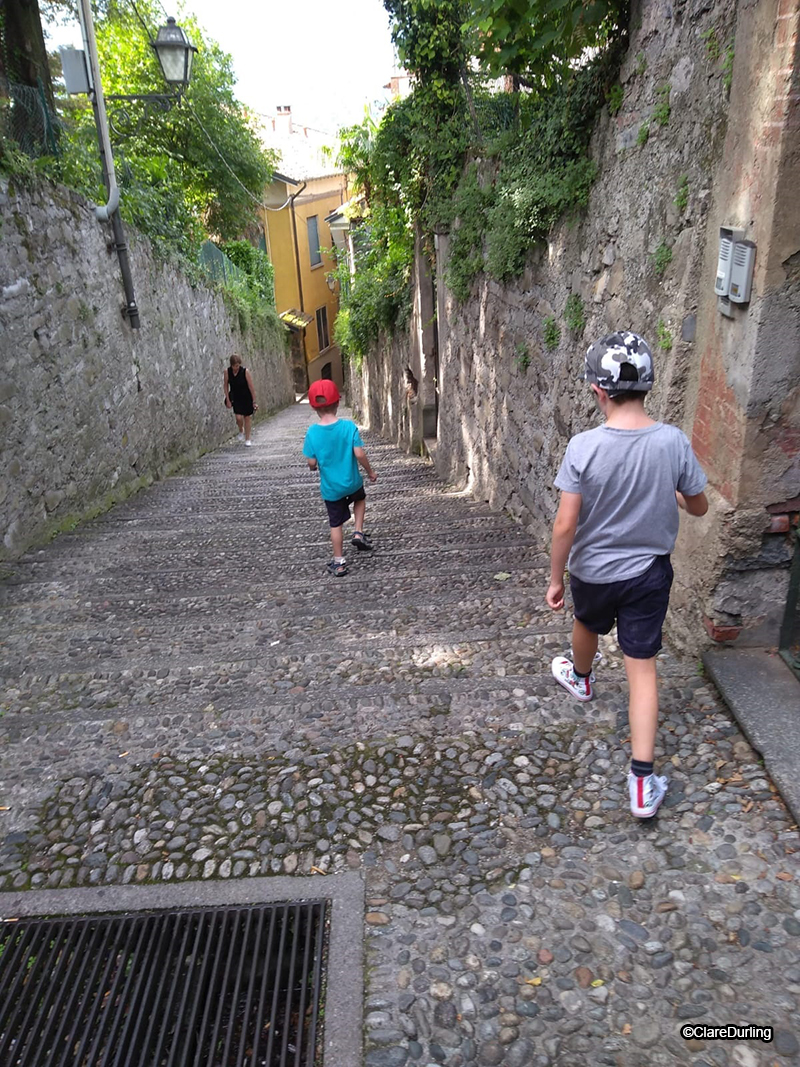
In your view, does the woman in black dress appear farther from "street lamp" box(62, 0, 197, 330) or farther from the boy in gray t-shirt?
the boy in gray t-shirt

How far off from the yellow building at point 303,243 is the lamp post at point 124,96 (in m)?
18.8

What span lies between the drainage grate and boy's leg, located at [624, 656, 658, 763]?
1026 mm

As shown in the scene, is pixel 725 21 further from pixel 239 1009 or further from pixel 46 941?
pixel 46 941

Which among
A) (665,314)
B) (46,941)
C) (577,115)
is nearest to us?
(46,941)

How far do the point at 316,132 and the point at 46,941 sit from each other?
38722mm

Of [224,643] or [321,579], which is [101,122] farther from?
[224,643]

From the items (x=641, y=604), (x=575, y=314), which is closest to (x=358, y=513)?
(x=575, y=314)

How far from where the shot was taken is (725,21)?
252 cm

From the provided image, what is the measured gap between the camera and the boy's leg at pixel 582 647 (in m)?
2.59

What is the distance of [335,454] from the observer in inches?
182

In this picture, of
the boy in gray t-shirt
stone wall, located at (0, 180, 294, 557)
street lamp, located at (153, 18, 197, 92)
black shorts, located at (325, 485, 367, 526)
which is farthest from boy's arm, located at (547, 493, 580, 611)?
street lamp, located at (153, 18, 197, 92)

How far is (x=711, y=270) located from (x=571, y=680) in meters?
1.55

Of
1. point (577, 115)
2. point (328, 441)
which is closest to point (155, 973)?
point (328, 441)

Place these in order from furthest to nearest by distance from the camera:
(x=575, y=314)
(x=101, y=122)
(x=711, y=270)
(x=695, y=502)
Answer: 1. (x=101, y=122)
2. (x=575, y=314)
3. (x=711, y=270)
4. (x=695, y=502)
